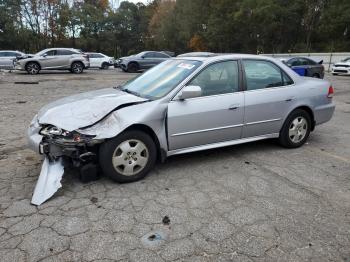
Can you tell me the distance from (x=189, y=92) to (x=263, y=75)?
150 cm

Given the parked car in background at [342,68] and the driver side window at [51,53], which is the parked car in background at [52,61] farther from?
the parked car in background at [342,68]

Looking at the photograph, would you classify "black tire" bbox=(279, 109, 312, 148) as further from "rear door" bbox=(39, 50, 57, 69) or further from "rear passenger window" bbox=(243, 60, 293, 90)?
"rear door" bbox=(39, 50, 57, 69)

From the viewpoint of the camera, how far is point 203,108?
427 cm

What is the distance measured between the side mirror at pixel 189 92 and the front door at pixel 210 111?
3.1 inches

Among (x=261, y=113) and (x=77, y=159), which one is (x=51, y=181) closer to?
(x=77, y=159)

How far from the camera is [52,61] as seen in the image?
19125 millimetres

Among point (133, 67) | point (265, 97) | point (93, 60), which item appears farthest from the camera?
point (93, 60)

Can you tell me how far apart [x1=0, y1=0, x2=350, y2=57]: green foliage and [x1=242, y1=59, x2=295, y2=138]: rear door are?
3434 cm

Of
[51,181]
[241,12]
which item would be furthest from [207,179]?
[241,12]

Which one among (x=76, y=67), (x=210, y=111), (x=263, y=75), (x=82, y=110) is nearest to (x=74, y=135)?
(x=82, y=110)

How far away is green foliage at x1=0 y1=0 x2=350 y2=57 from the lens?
3706 centimetres

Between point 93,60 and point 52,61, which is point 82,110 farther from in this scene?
point 93,60

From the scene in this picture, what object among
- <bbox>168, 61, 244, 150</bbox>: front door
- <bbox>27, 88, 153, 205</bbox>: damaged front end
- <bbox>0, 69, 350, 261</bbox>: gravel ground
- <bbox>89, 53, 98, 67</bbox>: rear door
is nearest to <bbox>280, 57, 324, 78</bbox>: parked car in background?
<bbox>0, 69, 350, 261</bbox>: gravel ground

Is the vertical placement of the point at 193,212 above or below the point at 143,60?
below
